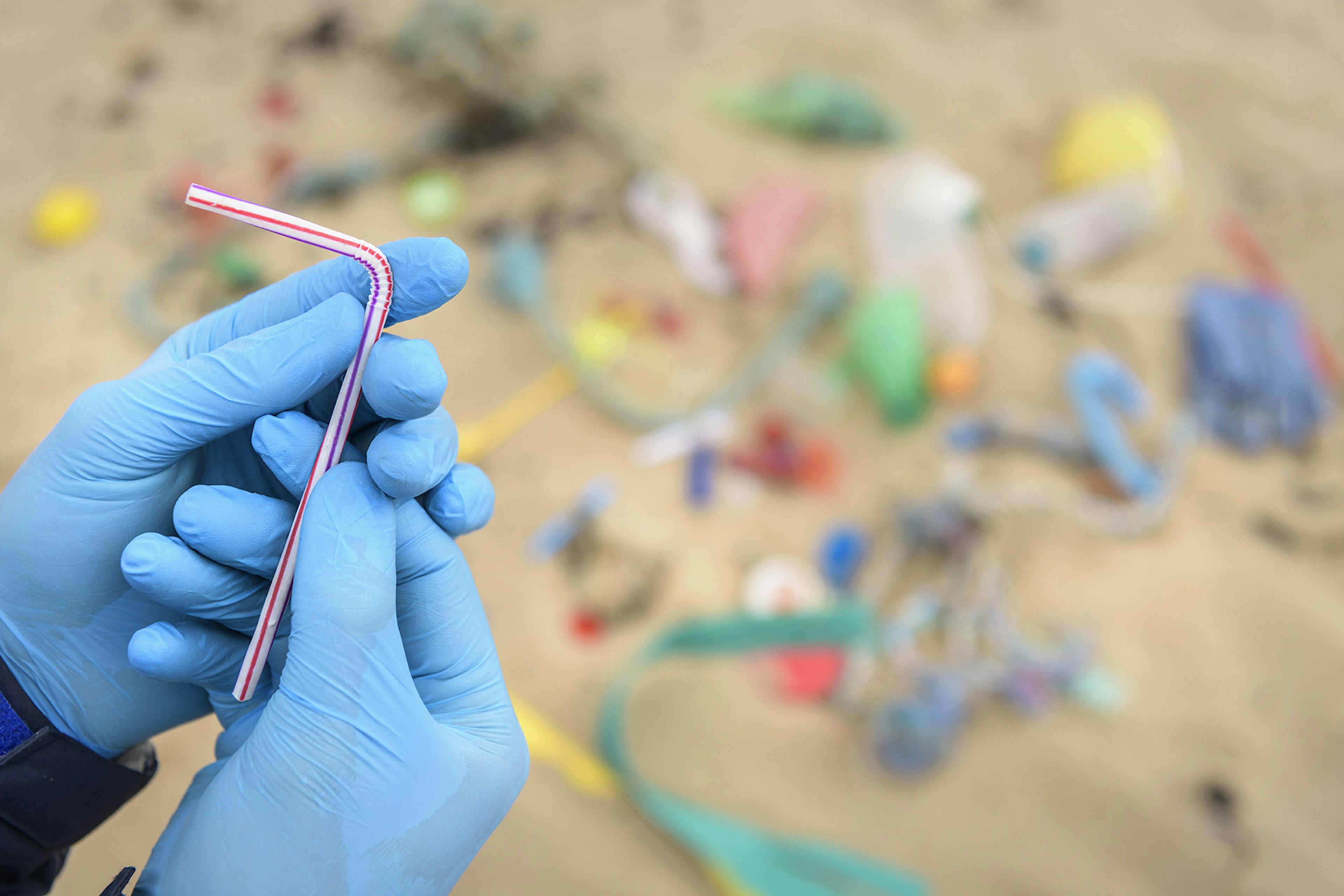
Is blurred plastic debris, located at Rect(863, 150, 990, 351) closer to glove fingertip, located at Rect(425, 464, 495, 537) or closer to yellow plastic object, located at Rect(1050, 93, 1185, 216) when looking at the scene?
yellow plastic object, located at Rect(1050, 93, 1185, 216)

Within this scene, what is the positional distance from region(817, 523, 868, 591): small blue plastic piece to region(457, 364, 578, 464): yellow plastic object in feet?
4.13

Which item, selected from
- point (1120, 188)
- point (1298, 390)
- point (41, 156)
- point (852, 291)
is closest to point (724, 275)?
point (852, 291)

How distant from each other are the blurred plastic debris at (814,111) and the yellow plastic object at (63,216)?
120 inches

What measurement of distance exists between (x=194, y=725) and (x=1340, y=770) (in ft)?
12.3

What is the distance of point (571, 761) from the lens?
2568 millimetres

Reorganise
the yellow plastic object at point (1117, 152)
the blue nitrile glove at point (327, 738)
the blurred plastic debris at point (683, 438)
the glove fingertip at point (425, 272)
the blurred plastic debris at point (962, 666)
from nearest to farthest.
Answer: the blue nitrile glove at point (327, 738) → the glove fingertip at point (425, 272) → the blurred plastic debris at point (962, 666) → the blurred plastic debris at point (683, 438) → the yellow plastic object at point (1117, 152)

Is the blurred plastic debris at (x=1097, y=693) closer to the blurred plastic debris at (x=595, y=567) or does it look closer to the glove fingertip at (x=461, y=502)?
the blurred plastic debris at (x=595, y=567)

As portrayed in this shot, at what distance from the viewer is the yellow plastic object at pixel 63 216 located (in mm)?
3598

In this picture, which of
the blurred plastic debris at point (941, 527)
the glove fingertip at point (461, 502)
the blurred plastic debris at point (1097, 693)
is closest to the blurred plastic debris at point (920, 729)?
the blurred plastic debris at point (1097, 693)

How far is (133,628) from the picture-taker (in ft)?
4.76

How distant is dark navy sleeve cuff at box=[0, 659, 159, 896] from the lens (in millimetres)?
1262

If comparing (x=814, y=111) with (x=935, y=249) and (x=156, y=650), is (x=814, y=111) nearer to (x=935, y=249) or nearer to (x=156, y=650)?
(x=935, y=249)

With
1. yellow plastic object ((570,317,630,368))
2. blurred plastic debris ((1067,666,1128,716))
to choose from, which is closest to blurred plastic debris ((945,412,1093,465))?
blurred plastic debris ((1067,666,1128,716))

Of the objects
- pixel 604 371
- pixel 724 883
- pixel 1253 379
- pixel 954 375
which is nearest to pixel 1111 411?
pixel 1253 379
